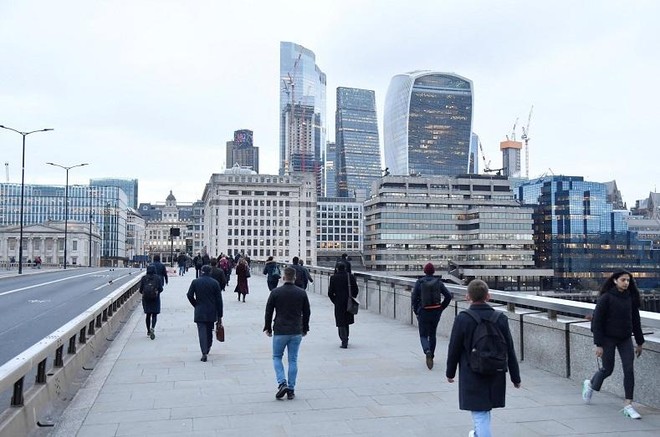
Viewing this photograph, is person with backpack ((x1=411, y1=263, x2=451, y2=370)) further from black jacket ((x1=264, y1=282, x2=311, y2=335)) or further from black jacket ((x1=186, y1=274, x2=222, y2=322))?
black jacket ((x1=186, y1=274, x2=222, y2=322))

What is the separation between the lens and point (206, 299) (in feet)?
37.6

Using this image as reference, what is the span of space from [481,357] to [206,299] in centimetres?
731

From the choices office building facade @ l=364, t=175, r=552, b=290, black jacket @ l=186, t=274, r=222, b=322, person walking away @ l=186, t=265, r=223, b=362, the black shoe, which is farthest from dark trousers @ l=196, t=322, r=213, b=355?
office building facade @ l=364, t=175, r=552, b=290

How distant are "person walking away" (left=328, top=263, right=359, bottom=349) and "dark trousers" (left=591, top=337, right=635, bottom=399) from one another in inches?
247

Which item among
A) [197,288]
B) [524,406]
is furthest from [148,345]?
[524,406]

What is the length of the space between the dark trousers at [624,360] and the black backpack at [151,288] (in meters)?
10.3

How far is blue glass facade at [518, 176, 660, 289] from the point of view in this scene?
6954 inches

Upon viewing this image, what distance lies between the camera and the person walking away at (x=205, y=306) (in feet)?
37.4

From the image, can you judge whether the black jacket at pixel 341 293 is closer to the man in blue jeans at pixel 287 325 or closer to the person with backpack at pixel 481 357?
the man in blue jeans at pixel 287 325

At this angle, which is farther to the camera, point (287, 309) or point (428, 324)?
point (428, 324)

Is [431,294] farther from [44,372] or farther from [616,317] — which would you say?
[44,372]

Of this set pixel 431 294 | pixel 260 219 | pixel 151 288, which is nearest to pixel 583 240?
pixel 260 219

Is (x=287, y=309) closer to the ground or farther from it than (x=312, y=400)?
farther from it

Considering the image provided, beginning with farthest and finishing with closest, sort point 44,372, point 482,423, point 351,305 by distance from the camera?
point 351,305, point 44,372, point 482,423
